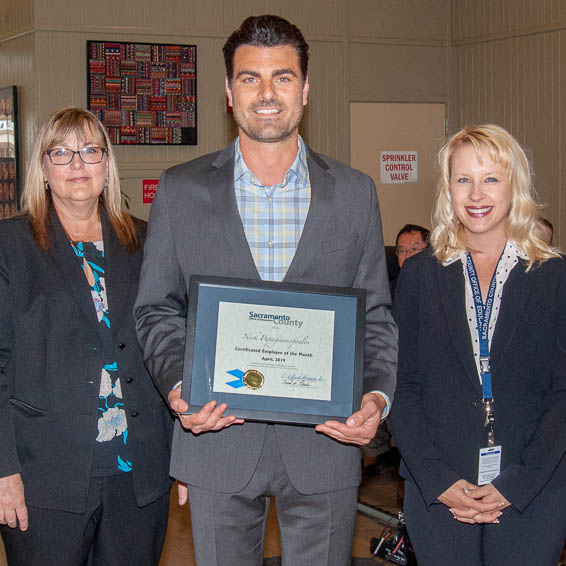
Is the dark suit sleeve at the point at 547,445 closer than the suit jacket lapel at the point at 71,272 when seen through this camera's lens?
Yes

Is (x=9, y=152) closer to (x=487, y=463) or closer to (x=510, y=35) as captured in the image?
(x=510, y=35)

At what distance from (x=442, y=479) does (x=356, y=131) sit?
248 inches

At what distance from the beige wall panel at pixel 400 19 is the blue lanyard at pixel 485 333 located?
628cm

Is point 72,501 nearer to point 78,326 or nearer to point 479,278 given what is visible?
point 78,326

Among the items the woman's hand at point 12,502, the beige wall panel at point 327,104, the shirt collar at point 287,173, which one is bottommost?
the woman's hand at point 12,502

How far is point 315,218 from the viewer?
82.9 inches

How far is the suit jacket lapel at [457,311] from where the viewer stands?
2.20m

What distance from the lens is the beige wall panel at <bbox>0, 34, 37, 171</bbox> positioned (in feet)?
24.3

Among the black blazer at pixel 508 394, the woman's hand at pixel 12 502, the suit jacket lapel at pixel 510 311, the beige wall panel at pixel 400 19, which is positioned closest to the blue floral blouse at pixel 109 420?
the woman's hand at pixel 12 502

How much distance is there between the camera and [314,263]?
6.83 ft

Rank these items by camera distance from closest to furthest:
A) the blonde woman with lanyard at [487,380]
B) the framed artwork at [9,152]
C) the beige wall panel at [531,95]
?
the blonde woman with lanyard at [487,380]
the beige wall panel at [531,95]
the framed artwork at [9,152]

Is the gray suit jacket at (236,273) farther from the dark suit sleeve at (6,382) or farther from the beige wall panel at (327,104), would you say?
the beige wall panel at (327,104)

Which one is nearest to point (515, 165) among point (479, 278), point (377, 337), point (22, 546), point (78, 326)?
point (479, 278)

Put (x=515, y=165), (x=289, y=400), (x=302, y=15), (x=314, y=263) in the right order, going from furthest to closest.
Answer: (x=302, y=15) < (x=515, y=165) < (x=314, y=263) < (x=289, y=400)
